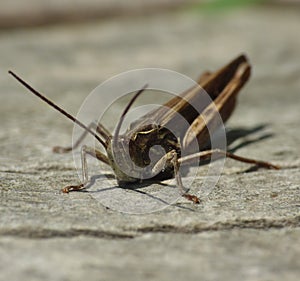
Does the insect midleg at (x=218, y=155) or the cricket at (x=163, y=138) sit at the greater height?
the cricket at (x=163, y=138)

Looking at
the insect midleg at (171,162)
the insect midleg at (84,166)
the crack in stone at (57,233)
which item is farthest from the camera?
the insect midleg at (171,162)

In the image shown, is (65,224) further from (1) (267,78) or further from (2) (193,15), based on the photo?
(2) (193,15)

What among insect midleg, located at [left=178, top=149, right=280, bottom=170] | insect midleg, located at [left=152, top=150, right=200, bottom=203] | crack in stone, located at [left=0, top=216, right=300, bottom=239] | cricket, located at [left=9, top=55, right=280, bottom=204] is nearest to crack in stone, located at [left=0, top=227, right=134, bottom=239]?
crack in stone, located at [left=0, top=216, right=300, bottom=239]

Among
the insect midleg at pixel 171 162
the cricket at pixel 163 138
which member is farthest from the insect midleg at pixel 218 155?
→ the insect midleg at pixel 171 162

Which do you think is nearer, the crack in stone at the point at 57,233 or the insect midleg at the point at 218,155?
the crack in stone at the point at 57,233

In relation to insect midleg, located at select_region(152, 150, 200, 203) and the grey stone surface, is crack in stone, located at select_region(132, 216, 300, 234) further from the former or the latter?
insect midleg, located at select_region(152, 150, 200, 203)

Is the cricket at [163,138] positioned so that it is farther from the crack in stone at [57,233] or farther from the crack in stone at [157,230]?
the crack in stone at [57,233]
